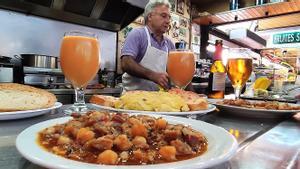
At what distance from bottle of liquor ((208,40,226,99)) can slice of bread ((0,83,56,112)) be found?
840 mm

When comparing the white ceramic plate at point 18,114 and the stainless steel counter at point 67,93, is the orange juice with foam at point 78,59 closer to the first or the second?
the white ceramic plate at point 18,114

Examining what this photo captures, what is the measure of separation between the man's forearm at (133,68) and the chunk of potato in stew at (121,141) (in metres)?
1.57

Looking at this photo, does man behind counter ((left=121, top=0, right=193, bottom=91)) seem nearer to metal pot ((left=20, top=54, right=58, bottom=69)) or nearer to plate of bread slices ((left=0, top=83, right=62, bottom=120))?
metal pot ((left=20, top=54, right=58, bottom=69))

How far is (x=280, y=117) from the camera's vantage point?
96 centimetres

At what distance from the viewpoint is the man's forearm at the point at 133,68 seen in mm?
2170

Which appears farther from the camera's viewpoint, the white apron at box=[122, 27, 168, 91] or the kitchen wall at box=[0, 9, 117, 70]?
the kitchen wall at box=[0, 9, 117, 70]

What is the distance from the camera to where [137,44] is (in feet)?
8.48

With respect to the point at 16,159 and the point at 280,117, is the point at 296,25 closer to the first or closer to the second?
the point at 280,117

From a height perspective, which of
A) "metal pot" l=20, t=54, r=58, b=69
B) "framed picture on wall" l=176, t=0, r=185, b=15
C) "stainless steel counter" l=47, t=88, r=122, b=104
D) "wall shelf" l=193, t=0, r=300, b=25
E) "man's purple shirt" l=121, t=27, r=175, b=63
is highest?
"framed picture on wall" l=176, t=0, r=185, b=15

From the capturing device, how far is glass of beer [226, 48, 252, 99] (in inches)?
50.5

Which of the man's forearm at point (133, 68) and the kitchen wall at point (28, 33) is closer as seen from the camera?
the man's forearm at point (133, 68)

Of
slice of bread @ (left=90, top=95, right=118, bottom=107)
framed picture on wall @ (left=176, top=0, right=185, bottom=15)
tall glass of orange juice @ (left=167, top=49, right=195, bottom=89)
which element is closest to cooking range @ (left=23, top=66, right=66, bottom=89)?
tall glass of orange juice @ (left=167, top=49, right=195, bottom=89)

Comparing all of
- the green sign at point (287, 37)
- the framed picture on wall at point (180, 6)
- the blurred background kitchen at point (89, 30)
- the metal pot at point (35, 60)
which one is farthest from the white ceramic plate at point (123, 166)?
the green sign at point (287, 37)

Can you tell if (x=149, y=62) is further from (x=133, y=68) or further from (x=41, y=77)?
(x=41, y=77)
